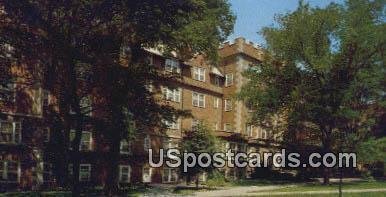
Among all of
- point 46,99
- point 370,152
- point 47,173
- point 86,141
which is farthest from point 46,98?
point 370,152

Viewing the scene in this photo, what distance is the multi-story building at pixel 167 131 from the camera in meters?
33.2

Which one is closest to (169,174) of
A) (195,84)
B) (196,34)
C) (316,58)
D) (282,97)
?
(195,84)

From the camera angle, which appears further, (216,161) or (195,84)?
(195,84)

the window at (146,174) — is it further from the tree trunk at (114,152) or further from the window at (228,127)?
the tree trunk at (114,152)

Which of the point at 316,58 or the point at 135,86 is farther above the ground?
the point at 316,58

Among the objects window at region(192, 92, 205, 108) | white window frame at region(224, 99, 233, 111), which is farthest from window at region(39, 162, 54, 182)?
white window frame at region(224, 99, 233, 111)

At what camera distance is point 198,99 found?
49.7m

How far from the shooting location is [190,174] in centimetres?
3538

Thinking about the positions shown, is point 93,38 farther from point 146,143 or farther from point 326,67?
point 146,143

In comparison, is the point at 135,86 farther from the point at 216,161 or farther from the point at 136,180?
the point at 136,180

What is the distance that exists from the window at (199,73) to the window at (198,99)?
6.12 ft

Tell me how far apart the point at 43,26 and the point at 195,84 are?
93.2ft

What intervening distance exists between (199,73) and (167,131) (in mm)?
8715

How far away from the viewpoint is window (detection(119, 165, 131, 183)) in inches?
1630
